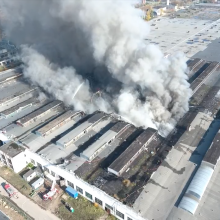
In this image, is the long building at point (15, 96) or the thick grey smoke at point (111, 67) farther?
the long building at point (15, 96)

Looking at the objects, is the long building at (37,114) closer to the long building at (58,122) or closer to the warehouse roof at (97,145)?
the long building at (58,122)

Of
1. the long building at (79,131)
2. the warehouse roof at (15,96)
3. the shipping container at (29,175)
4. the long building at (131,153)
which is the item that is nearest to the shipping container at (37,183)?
the shipping container at (29,175)

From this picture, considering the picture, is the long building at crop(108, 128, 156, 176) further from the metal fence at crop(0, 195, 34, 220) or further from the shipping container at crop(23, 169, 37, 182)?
the metal fence at crop(0, 195, 34, 220)

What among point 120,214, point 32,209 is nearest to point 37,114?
point 32,209

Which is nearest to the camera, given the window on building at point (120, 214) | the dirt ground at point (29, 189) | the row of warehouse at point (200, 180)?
the row of warehouse at point (200, 180)

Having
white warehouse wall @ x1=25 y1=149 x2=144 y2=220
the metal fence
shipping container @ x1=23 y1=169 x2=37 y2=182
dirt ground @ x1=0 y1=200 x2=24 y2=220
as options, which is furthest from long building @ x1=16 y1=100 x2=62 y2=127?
dirt ground @ x1=0 y1=200 x2=24 y2=220

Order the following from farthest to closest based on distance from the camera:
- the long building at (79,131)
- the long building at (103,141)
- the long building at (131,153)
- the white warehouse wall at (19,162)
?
the long building at (79,131)
the white warehouse wall at (19,162)
the long building at (103,141)
the long building at (131,153)

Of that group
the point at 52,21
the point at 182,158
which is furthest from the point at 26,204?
the point at 52,21

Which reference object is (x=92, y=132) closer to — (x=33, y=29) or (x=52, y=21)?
(x=52, y=21)

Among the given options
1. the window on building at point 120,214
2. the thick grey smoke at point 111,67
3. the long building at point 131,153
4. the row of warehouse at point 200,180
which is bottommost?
the window on building at point 120,214
